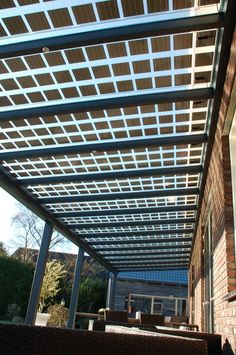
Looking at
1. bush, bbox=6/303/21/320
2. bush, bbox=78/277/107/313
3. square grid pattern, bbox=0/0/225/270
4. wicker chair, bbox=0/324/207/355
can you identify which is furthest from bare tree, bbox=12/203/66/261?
wicker chair, bbox=0/324/207/355

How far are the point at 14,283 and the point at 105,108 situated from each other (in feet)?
41.0

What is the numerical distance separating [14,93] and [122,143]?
1.91 meters

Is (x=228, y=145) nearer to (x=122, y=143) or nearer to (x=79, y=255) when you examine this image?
(x=122, y=143)

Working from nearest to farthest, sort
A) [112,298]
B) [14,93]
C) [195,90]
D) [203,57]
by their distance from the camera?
[203,57]
[195,90]
[14,93]
[112,298]

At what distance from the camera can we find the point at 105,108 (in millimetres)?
4766

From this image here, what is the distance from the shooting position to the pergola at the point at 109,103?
351 cm

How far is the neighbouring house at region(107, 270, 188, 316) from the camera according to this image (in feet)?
69.7

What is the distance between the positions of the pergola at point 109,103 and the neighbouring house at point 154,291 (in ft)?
43.0

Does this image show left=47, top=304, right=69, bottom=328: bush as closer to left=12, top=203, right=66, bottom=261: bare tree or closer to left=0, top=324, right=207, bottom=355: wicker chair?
left=12, top=203, right=66, bottom=261: bare tree

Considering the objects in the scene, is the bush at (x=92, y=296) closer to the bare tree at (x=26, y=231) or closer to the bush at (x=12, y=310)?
the bare tree at (x=26, y=231)

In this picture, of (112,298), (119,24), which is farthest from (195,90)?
(112,298)

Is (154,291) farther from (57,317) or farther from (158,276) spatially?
(57,317)

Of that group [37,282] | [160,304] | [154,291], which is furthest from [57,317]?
[160,304]

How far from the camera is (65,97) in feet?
15.8
